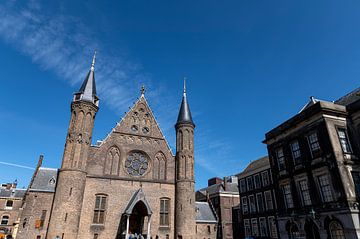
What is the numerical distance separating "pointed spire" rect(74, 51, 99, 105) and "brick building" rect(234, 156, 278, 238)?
24182 millimetres

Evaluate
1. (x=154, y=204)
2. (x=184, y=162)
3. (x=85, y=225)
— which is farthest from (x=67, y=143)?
(x=184, y=162)

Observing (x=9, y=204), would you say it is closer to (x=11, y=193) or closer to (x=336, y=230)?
(x=11, y=193)

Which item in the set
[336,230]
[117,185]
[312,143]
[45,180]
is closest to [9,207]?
[45,180]

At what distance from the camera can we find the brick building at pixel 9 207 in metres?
45.4

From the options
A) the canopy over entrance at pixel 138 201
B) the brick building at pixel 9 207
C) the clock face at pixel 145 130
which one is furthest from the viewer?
the brick building at pixel 9 207

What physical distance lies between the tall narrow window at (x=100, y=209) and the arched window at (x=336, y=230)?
1907 cm

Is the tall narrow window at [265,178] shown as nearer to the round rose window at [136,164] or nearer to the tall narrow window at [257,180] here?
the tall narrow window at [257,180]

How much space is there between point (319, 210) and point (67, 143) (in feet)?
75.3

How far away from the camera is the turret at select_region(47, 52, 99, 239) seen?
22.0m

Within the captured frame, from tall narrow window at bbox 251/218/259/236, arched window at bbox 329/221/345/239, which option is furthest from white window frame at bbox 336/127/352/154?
tall narrow window at bbox 251/218/259/236

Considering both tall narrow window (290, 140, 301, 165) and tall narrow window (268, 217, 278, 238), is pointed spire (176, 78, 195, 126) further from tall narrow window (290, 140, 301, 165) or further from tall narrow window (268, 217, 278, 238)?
tall narrow window (268, 217, 278, 238)

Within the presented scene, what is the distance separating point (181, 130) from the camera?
101 feet

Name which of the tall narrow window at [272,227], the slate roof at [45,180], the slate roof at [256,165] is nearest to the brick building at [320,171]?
the tall narrow window at [272,227]

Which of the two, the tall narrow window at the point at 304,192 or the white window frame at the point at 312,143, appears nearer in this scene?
the white window frame at the point at 312,143
